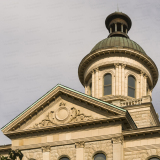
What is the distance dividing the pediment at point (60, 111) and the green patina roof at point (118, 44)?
13.7 meters

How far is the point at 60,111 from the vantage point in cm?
4241

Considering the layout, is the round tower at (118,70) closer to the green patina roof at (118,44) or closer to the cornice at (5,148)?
the green patina roof at (118,44)

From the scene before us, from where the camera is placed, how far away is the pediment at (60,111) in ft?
135

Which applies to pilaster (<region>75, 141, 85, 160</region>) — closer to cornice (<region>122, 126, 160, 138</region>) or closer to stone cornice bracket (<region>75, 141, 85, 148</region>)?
stone cornice bracket (<region>75, 141, 85, 148</region>)

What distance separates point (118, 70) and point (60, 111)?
508 inches

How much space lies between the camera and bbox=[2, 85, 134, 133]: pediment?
41.1 metres

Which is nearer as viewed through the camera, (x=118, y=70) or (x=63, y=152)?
(x=63, y=152)

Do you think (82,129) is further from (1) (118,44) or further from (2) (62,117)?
(1) (118,44)

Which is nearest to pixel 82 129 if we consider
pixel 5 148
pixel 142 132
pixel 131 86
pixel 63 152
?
Answer: pixel 63 152

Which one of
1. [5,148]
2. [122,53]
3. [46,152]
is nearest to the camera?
[46,152]

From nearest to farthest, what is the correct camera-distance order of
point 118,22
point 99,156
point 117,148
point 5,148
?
point 117,148 < point 99,156 < point 5,148 < point 118,22

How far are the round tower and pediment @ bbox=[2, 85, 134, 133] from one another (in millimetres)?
9289

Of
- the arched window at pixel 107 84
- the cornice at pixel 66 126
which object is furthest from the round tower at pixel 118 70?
the cornice at pixel 66 126

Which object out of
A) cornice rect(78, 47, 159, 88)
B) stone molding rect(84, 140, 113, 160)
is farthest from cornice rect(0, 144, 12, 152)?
cornice rect(78, 47, 159, 88)
